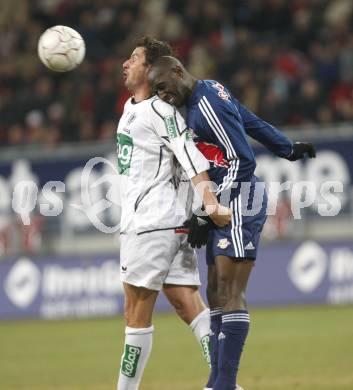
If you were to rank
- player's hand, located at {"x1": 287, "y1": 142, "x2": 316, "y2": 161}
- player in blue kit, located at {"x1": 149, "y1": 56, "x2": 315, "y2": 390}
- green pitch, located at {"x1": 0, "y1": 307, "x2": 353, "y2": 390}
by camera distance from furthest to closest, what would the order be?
green pitch, located at {"x1": 0, "y1": 307, "x2": 353, "y2": 390} → player's hand, located at {"x1": 287, "y1": 142, "x2": 316, "y2": 161} → player in blue kit, located at {"x1": 149, "y1": 56, "x2": 315, "y2": 390}

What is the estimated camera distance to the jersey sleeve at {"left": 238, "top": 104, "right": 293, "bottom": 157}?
6691mm

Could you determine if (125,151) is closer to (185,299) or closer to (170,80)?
(170,80)

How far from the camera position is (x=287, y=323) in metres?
12.0

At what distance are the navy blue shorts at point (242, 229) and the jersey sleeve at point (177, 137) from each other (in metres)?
0.33

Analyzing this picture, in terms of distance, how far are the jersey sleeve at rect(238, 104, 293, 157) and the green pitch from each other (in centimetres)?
182

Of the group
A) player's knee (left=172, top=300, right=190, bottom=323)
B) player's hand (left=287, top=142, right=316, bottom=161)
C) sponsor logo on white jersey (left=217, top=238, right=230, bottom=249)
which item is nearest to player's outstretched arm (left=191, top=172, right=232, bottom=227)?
sponsor logo on white jersey (left=217, top=238, right=230, bottom=249)

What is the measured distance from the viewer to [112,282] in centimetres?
1437

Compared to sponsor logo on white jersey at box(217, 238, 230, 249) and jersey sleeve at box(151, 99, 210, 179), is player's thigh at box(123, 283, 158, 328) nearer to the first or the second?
sponsor logo on white jersey at box(217, 238, 230, 249)

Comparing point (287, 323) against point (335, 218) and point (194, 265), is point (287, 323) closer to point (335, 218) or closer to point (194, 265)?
point (335, 218)

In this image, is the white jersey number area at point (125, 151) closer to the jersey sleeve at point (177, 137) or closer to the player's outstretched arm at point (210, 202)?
the jersey sleeve at point (177, 137)

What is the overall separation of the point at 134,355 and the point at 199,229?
904mm

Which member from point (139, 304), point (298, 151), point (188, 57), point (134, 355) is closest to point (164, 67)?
point (298, 151)

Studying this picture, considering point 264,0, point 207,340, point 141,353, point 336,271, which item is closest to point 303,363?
point 207,340

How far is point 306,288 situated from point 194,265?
7.15m
